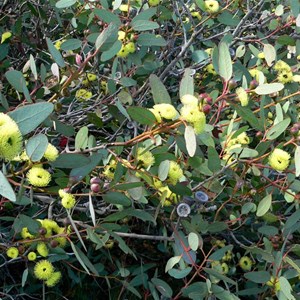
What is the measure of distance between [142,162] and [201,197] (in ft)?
0.98

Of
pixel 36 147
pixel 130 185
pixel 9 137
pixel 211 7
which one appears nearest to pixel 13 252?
pixel 130 185

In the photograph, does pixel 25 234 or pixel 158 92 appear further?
pixel 25 234

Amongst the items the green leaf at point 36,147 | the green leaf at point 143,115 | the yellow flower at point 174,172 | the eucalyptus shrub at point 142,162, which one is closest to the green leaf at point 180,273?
the eucalyptus shrub at point 142,162

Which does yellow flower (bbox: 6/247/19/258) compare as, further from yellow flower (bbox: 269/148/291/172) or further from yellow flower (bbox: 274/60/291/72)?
yellow flower (bbox: 274/60/291/72)

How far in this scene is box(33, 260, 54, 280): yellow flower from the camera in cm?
154

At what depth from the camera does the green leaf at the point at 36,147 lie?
40.8 inches

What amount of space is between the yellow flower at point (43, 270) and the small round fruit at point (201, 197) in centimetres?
44

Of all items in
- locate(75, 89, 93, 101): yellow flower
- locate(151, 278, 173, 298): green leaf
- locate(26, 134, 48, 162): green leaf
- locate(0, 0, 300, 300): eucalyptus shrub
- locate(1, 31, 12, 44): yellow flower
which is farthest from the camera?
locate(75, 89, 93, 101): yellow flower

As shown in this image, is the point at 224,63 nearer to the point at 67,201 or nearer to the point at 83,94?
the point at 67,201

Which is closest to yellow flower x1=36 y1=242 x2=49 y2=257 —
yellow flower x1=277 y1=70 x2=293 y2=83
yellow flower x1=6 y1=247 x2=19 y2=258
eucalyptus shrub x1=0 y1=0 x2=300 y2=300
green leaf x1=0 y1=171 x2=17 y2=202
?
eucalyptus shrub x1=0 y1=0 x2=300 y2=300

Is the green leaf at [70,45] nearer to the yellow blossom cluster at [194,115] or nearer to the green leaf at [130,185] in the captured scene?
the green leaf at [130,185]

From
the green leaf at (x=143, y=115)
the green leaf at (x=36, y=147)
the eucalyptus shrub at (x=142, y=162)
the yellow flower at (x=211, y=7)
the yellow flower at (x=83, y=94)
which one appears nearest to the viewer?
the green leaf at (x=36, y=147)

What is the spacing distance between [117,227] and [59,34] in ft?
4.12

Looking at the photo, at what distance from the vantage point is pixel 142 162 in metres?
1.31
